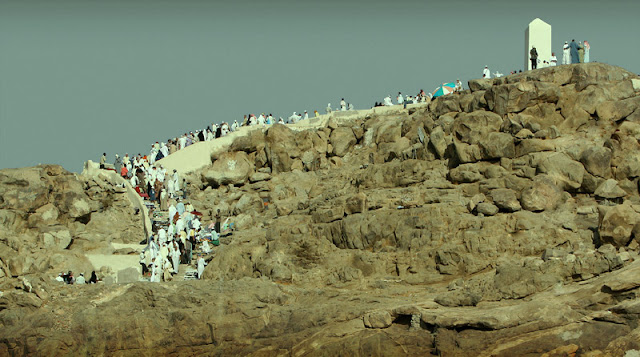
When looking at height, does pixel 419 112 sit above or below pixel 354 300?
above

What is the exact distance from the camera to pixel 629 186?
96.9ft

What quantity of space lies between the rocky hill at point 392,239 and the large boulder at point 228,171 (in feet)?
0.26

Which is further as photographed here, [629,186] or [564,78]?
[564,78]

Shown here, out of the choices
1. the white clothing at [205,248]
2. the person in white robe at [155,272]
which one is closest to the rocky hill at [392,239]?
the white clothing at [205,248]

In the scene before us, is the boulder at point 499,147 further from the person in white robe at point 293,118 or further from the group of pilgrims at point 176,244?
the person in white robe at point 293,118

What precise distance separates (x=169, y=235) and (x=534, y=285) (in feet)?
41.9

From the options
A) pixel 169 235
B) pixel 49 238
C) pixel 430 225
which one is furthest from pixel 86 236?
pixel 430 225

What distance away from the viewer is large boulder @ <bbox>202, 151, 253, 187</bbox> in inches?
1538

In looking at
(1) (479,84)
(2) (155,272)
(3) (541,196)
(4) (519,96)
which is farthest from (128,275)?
(1) (479,84)

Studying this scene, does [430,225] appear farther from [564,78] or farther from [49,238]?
[49,238]

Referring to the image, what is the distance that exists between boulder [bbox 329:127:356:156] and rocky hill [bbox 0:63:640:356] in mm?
57

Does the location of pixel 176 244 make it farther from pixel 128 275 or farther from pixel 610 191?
pixel 610 191

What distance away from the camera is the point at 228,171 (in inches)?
1547

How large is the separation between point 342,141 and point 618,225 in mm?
16079
